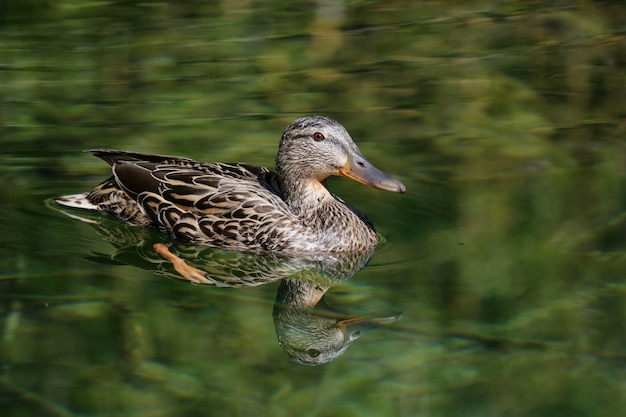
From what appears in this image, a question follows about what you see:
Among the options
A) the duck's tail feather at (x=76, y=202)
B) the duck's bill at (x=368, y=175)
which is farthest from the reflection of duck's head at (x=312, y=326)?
the duck's tail feather at (x=76, y=202)

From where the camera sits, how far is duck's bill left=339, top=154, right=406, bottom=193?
29.3ft

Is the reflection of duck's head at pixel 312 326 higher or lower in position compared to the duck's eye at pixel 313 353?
higher

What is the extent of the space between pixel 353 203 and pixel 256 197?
3.92 feet

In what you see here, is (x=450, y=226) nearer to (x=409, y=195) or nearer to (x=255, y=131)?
(x=409, y=195)

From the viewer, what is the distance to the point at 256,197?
927cm

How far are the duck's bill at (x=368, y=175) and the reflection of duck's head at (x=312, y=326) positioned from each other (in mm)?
996

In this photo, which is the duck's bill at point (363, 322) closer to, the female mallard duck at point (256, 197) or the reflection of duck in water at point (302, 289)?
the reflection of duck in water at point (302, 289)

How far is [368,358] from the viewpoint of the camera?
7.45 meters

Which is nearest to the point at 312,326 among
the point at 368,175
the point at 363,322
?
the point at 363,322

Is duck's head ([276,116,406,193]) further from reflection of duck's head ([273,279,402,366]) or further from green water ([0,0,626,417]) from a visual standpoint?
reflection of duck's head ([273,279,402,366])

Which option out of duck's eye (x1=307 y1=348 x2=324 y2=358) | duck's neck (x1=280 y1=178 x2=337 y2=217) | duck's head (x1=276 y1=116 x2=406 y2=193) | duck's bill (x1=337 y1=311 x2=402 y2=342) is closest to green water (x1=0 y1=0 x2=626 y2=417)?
duck's bill (x1=337 y1=311 x2=402 y2=342)

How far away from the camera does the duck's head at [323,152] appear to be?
910 cm

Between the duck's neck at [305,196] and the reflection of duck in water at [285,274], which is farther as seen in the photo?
the duck's neck at [305,196]

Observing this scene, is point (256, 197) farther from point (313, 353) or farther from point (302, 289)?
point (313, 353)
